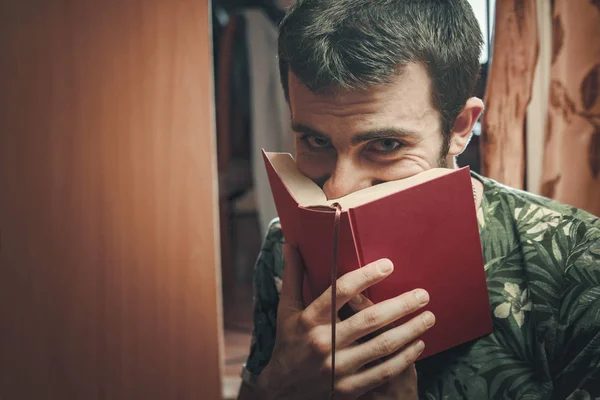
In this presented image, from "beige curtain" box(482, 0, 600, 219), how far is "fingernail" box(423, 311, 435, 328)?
0.24 meters

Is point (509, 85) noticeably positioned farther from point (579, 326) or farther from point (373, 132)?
point (579, 326)

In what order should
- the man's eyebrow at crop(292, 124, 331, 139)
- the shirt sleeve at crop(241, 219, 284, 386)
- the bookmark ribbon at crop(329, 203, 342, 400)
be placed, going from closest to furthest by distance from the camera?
1. the bookmark ribbon at crop(329, 203, 342, 400)
2. the man's eyebrow at crop(292, 124, 331, 139)
3. the shirt sleeve at crop(241, 219, 284, 386)

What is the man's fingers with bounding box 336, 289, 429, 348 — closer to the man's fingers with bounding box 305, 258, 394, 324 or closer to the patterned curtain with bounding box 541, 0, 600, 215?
the man's fingers with bounding box 305, 258, 394, 324

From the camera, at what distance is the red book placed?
1.94 ft

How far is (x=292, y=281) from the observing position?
69cm

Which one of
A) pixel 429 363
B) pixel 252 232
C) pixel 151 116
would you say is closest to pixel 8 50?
pixel 151 116

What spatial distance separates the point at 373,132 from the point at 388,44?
11 cm

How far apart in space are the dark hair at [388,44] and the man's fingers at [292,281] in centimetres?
22

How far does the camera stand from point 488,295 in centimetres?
69

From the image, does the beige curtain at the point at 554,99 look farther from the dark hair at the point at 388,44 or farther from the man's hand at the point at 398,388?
the man's hand at the point at 398,388

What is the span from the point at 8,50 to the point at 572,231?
0.80 meters

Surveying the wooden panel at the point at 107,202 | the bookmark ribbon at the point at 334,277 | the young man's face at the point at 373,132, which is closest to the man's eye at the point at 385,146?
the young man's face at the point at 373,132

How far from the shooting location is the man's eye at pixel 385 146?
667mm

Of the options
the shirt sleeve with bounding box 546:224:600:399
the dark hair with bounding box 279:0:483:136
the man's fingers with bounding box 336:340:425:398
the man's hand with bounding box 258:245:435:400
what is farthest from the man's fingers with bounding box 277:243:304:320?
the shirt sleeve with bounding box 546:224:600:399
